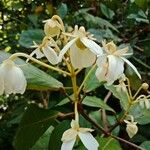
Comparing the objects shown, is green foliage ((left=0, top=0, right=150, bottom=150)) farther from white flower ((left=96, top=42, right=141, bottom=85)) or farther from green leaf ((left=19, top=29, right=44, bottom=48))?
white flower ((left=96, top=42, right=141, bottom=85))

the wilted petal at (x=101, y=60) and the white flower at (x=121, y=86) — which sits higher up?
the wilted petal at (x=101, y=60)

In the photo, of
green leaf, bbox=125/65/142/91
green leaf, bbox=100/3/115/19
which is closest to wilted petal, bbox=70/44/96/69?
green leaf, bbox=125/65/142/91

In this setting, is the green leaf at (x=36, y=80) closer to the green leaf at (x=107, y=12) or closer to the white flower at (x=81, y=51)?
the white flower at (x=81, y=51)

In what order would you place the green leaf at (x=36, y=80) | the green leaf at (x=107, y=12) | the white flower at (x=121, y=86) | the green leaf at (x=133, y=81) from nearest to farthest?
the green leaf at (x=36, y=80) → the white flower at (x=121, y=86) → the green leaf at (x=133, y=81) → the green leaf at (x=107, y=12)

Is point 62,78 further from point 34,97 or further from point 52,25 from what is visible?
point 52,25

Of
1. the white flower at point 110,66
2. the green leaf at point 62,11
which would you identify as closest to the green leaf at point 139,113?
the white flower at point 110,66

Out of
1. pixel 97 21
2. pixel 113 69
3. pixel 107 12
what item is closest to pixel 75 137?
pixel 113 69

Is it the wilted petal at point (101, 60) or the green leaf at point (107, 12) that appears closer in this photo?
the wilted petal at point (101, 60)
